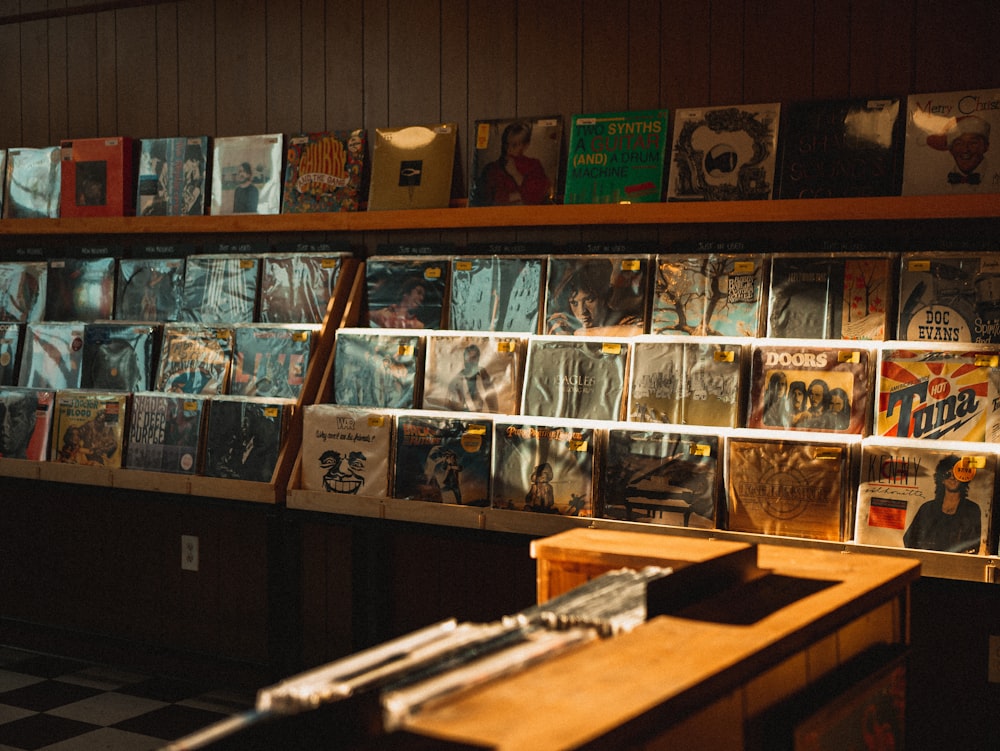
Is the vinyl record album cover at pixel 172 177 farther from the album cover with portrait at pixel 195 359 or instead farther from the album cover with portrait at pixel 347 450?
the album cover with portrait at pixel 347 450

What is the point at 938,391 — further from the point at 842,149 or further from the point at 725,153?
the point at 725,153

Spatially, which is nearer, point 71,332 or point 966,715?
point 966,715

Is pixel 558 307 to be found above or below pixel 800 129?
below

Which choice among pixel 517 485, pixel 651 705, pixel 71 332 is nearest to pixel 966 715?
pixel 517 485

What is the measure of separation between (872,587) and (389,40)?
2.78 meters

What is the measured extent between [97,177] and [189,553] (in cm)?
159

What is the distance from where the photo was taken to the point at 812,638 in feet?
5.57

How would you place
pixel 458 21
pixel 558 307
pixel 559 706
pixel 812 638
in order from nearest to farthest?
pixel 559 706 → pixel 812 638 → pixel 558 307 → pixel 458 21

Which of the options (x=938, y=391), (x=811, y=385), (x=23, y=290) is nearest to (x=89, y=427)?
(x=23, y=290)

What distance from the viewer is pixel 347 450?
3.56 metres

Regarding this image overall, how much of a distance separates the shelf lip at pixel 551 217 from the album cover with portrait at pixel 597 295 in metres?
0.14

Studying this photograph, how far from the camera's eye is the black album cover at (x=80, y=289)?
4305 mm

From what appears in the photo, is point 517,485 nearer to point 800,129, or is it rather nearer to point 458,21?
point 800,129

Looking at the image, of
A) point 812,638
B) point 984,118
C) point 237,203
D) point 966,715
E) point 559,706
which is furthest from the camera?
point 237,203
